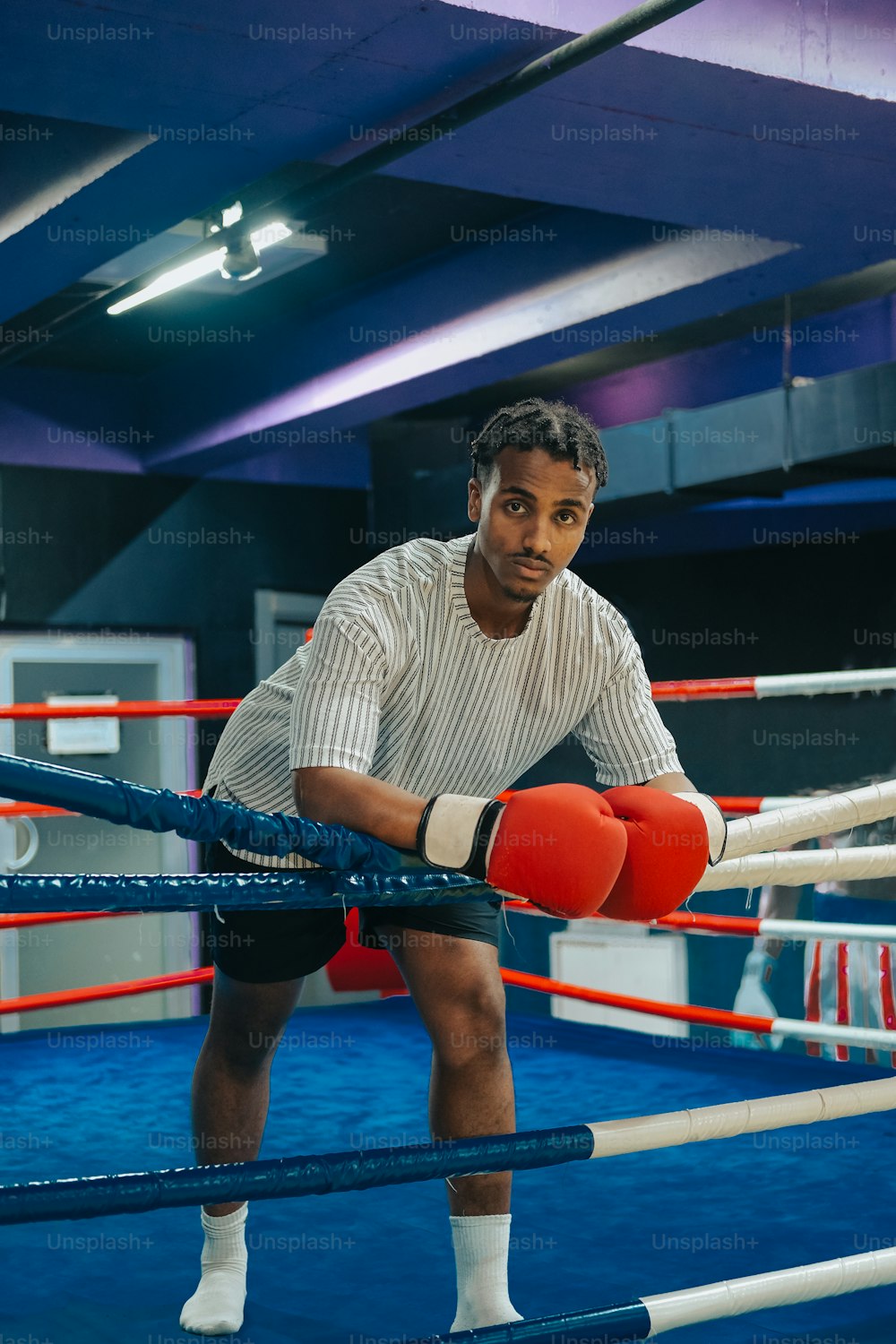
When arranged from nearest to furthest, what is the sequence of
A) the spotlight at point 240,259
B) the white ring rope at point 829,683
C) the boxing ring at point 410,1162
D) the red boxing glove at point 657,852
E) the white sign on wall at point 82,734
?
1. the boxing ring at point 410,1162
2. the red boxing glove at point 657,852
3. the white ring rope at point 829,683
4. the spotlight at point 240,259
5. the white sign on wall at point 82,734

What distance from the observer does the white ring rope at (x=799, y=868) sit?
134 cm

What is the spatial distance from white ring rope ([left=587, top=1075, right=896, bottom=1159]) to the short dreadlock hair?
0.66 m

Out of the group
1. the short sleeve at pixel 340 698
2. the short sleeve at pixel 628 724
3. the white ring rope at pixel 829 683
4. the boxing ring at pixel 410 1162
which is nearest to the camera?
the boxing ring at pixel 410 1162

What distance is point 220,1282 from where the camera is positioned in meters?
1.71

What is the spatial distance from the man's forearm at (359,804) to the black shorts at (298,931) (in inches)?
11.9

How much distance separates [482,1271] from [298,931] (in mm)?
439

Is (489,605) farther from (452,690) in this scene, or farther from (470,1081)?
(470,1081)

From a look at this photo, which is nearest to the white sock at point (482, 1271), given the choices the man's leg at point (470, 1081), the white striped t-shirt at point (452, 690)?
the man's leg at point (470, 1081)

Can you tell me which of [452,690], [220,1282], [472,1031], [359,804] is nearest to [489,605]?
[452,690]

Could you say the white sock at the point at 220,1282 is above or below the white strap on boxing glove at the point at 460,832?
below

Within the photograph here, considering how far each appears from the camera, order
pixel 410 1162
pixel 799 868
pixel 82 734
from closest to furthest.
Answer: pixel 410 1162 < pixel 799 868 < pixel 82 734

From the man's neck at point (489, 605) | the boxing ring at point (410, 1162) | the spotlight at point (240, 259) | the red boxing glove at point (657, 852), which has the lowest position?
the boxing ring at point (410, 1162)

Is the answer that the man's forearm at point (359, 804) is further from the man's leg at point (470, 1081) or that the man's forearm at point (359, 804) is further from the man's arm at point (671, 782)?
the man's arm at point (671, 782)

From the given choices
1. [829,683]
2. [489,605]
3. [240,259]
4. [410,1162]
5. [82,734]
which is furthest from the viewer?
[82,734]
